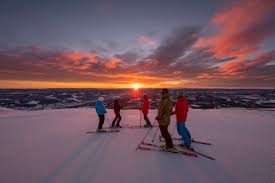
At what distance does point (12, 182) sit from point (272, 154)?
866 centimetres

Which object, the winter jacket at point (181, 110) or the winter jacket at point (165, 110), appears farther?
the winter jacket at point (181, 110)

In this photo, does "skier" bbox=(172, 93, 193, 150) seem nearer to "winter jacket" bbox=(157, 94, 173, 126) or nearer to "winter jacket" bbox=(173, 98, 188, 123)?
"winter jacket" bbox=(173, 98, 188, 123)

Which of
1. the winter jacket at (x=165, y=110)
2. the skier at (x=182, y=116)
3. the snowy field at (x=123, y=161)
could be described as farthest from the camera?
the skier at (x=182, y=116)

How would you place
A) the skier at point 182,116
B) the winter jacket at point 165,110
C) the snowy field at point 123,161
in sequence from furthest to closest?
the skier at point 182,116 → the winter jacket at point 165,110 → the snowy field at point 123,161

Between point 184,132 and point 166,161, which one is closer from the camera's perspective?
point 166,161

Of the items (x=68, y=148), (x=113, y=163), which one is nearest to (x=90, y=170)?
(x=113, y=163)

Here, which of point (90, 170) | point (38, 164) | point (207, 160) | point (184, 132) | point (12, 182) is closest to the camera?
point (12, 182)

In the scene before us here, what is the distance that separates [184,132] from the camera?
6.35 meters

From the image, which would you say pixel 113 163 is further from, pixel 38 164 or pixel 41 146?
pixel 41 146

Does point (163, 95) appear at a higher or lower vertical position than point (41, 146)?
higher

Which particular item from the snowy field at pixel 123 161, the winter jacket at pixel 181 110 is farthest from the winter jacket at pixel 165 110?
the snowy field at pixel 123 161

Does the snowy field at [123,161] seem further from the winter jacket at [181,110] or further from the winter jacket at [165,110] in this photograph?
the winter jacket at [181,110]

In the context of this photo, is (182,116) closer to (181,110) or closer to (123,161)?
(181,110)

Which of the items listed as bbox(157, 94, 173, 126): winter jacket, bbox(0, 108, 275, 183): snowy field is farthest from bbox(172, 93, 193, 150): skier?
bbox(0, 108, 275, 183): snowy field
